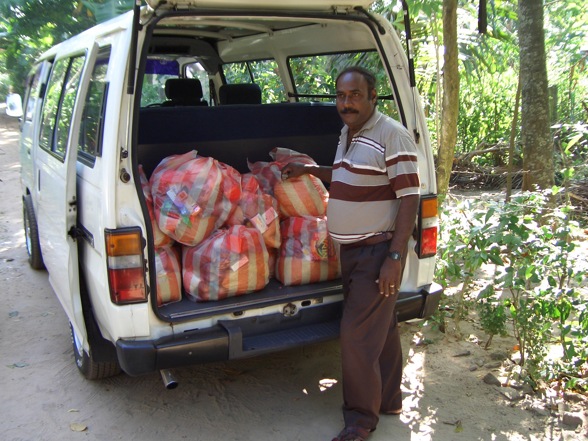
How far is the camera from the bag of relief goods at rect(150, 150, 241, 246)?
10.2 ft

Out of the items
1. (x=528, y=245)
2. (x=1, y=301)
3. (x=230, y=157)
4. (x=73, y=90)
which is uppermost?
(x=73, y=90)

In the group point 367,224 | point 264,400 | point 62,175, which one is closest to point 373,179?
point 367,224

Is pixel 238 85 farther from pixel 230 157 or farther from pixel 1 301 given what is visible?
pixel 1 301

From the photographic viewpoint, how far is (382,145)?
9.34ft

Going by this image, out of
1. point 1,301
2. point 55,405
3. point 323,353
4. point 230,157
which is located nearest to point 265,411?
point 323,353

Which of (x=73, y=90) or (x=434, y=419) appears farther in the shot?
(x=73, y=90)

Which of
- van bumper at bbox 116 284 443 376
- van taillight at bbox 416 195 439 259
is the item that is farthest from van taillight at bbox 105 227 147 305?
van taillight at bbox 416 195 439 259

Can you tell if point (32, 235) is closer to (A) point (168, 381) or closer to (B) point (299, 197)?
(B) point (299, 197)

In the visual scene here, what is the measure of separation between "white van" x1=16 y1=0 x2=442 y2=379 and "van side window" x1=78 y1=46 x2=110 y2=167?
0.04 ft

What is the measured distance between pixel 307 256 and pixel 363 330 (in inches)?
23.8

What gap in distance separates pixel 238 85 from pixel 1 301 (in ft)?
9.04

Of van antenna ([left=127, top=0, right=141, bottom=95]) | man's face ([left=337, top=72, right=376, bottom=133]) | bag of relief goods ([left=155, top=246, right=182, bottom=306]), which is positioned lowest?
bag of relief goods ([left=155, top=246, right=182, bottom=306])

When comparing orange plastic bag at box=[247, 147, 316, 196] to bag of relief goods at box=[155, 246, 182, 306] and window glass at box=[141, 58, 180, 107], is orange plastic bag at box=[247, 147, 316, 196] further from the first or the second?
window glass at box=[141, 58, 180, 107]

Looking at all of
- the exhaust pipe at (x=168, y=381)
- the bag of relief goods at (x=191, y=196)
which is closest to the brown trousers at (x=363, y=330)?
the bag of relief goods at (x=191, y=196)
